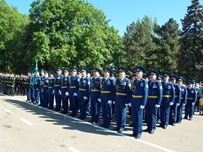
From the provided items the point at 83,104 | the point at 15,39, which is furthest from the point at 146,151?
the point at 15,39

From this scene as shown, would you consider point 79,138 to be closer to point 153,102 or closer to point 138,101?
point 138,101

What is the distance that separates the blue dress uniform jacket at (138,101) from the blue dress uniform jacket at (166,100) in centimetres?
192

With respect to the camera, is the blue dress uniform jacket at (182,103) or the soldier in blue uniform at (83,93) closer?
the soldier in blue uniform at (83,93)

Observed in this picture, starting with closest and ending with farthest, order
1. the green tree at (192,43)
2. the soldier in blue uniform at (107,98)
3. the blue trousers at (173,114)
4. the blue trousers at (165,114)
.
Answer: the soldier in blue uniform at (107,98) → the blue trousers at (165,114) → the blue trousers at (173,114) → the green tree at (192,43)

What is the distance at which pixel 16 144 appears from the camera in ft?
19.4

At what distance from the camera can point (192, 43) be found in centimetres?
2867

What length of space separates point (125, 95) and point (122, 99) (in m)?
0.15

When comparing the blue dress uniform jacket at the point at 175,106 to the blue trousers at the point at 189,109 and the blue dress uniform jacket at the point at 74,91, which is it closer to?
the blue trousers at the point at 189,109

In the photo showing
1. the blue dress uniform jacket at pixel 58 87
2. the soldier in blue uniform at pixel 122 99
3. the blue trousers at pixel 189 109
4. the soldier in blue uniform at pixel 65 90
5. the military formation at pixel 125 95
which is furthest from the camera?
the blue dress uniform jacket at pixel 58 87

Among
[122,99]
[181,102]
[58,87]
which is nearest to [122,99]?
[122,99]

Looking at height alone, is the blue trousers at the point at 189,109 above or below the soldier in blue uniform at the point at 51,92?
below

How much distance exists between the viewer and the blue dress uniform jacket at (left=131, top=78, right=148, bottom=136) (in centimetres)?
702

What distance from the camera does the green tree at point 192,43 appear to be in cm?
2752

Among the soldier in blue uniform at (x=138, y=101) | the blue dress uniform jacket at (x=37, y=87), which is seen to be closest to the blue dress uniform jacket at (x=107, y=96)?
the soldier in blue uniform at (x=138, y=101)
